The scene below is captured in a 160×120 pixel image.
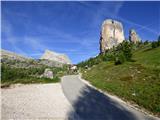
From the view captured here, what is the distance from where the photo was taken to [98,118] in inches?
737

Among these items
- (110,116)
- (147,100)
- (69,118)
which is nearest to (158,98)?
(147,100)

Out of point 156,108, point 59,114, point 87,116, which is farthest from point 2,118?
point 156,108

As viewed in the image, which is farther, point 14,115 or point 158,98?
point 158,98

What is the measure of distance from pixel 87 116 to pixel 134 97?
9318mm

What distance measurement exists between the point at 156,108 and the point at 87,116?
698 centimetres

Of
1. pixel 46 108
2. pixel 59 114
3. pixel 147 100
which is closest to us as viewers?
pixel 59 114

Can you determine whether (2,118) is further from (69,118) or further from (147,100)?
(147,100)

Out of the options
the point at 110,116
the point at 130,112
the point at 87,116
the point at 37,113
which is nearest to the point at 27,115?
the point at 37,113

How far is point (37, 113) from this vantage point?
20.5 m

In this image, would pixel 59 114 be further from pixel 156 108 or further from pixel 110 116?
pixel 156 108

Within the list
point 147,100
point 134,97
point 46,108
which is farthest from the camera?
point 134,97

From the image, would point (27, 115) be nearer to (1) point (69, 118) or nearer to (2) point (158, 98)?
(1) point (69, 118)

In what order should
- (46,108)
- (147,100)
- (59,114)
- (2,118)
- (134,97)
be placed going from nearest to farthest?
(2,118), (59,114), (46,108), (147,100), (134,97)

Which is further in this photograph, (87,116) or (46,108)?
(46,108)
